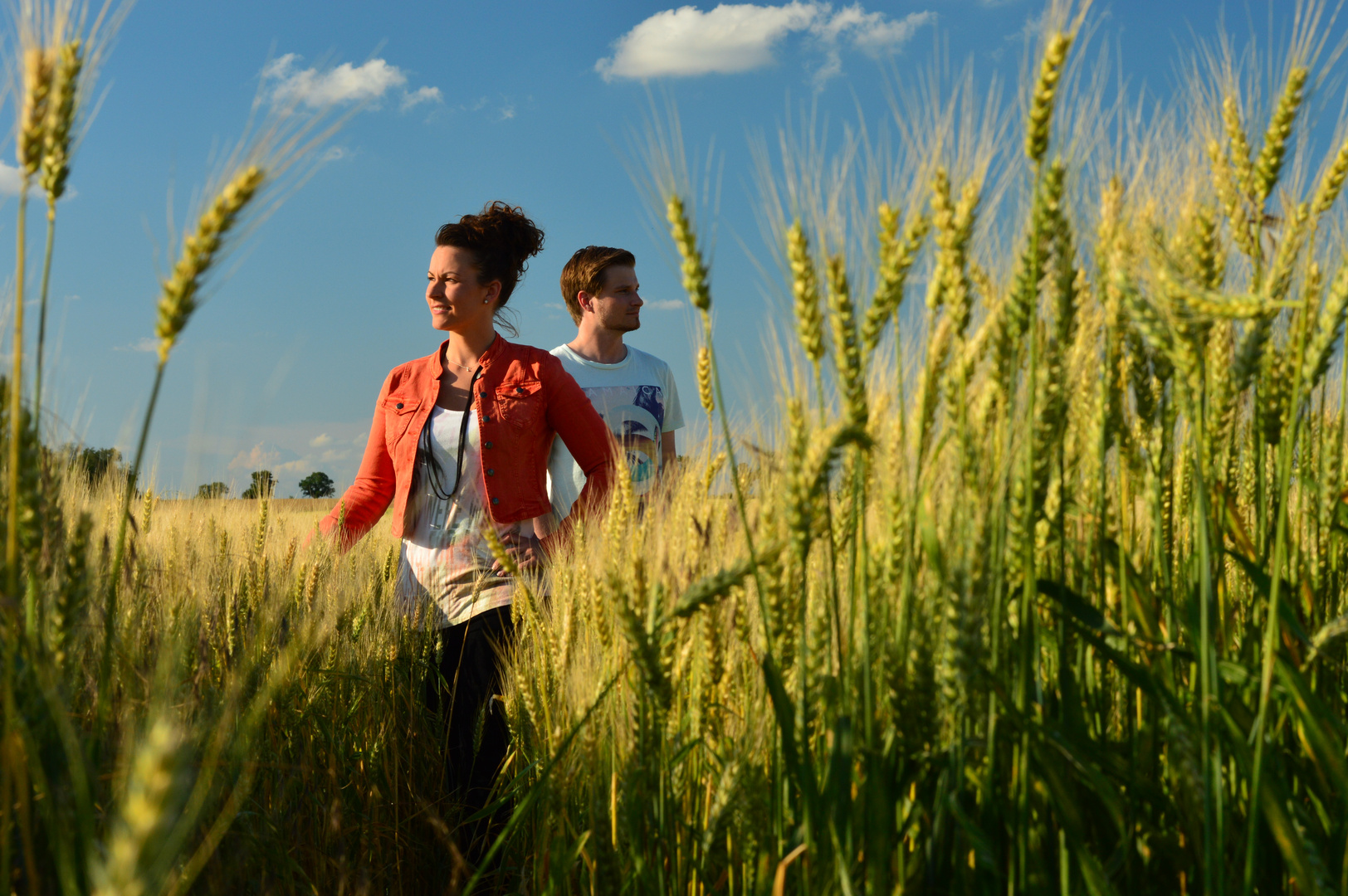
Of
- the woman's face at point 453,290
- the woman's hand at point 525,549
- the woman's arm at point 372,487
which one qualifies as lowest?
the woman's hand at point 525,549

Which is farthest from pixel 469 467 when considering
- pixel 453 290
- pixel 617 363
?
pixel 617 363

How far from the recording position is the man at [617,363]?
13.5ft

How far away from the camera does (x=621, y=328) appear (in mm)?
4465

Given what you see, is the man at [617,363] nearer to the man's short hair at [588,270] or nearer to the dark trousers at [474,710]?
the man's short hair at [588,270]

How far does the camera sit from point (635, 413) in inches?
163

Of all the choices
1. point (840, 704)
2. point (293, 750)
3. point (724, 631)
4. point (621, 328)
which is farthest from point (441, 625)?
point (840, 704)

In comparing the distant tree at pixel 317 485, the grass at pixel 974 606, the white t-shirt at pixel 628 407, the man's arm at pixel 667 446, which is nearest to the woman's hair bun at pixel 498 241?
the white t-shirt at pixel 628 407

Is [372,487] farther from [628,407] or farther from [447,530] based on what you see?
[628,407]

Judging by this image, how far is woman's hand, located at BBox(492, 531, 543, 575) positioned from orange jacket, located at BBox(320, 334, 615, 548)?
69 mm

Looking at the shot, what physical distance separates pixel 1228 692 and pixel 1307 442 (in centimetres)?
66

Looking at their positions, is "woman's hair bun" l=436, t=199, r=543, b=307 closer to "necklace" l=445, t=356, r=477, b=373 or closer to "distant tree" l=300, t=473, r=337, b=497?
"necklace" l=445, t=356, r=477, b=373

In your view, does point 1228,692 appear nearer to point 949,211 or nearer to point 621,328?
point 949,211

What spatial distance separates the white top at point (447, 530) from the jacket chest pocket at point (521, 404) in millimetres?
124

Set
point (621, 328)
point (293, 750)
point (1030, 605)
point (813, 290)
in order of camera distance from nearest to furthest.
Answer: point (1030, 605) → point (813, 290) → point (293, 750) → point (621, 328)
